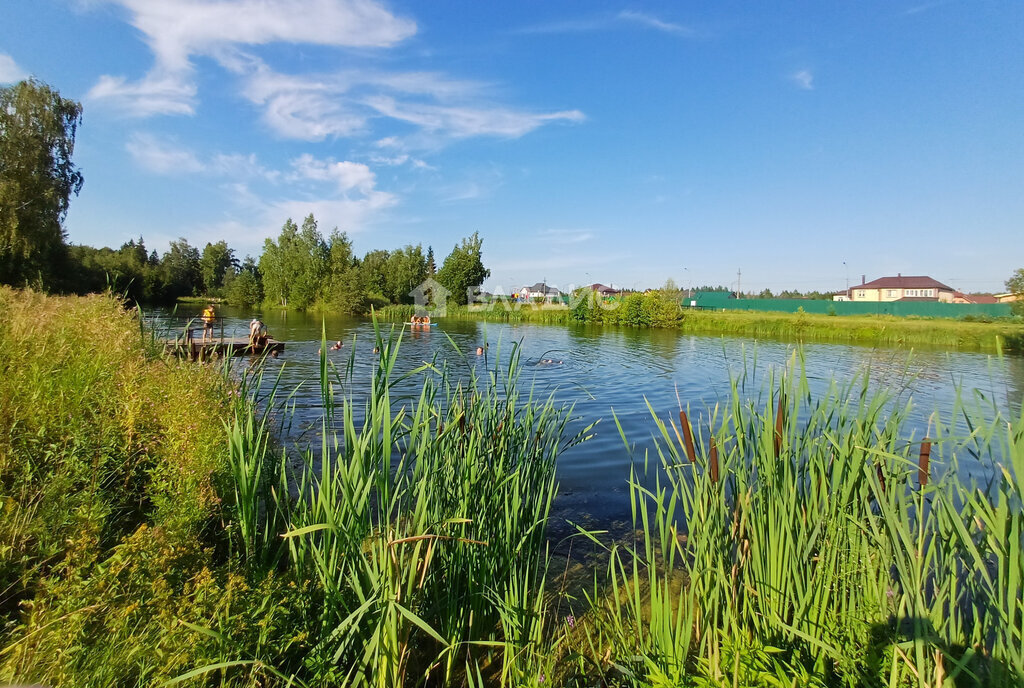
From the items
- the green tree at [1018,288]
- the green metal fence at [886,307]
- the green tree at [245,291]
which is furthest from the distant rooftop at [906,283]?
the green tree at [245,291]

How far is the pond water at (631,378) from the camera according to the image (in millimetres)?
5622

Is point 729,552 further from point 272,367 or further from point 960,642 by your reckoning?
point 272,367

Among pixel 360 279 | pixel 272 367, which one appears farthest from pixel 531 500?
pixel 360 279

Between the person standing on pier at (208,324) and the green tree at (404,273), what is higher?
the green tree at (404,273)

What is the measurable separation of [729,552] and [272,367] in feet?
55.7

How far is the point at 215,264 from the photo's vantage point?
89.7m

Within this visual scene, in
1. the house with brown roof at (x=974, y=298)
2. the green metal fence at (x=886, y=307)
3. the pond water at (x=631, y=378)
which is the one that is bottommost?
the pond water at (x=631, y=378)

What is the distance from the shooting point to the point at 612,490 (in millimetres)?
7496

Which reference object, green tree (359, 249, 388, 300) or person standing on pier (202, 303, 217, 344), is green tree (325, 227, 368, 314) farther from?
person standing on pier (202, 303, 217, 344)

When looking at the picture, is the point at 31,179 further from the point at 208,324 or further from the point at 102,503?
the point at 102,503

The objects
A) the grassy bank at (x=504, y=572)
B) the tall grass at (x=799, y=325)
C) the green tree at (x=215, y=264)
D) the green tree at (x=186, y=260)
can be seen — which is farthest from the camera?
the green tree at (x=215, y=264)

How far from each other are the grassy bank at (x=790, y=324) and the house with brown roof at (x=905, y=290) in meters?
49.3

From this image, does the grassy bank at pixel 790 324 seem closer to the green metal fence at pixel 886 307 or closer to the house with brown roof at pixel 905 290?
the green metal fence at pixel 886 307

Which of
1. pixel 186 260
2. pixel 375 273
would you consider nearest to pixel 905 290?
pixel 375 273
